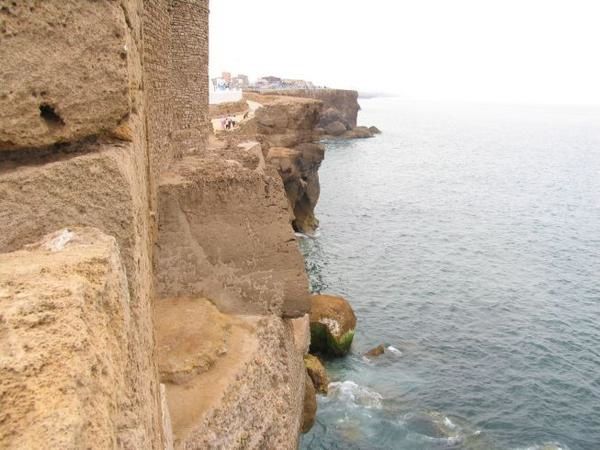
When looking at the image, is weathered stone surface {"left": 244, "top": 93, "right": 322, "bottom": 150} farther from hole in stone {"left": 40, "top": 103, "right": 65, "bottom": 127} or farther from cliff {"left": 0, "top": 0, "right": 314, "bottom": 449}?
hole in stone {"left": 40, "top": 103, "right": 65, "bottom": 127}

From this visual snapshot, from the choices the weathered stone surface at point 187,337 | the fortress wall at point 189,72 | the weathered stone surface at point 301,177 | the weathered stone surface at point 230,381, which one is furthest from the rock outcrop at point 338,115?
the weathered stone surface at point 187,337

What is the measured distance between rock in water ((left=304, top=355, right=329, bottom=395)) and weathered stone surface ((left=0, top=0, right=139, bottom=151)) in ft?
45.0

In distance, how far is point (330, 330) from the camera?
18984 millimetres

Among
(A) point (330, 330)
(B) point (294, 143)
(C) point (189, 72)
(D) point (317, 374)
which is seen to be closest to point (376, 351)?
(A) point (330, 330)

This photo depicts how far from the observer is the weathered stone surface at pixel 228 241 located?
9.50 metres

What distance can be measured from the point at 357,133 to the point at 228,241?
79.2 m

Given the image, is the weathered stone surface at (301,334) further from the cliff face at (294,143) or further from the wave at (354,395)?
the cliff face at (294,143)

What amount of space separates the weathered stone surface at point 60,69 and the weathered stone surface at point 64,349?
96 centimetres

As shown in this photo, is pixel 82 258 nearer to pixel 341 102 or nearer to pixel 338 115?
pixel 338 115

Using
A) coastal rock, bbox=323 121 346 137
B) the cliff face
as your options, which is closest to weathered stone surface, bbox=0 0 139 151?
the cliff face

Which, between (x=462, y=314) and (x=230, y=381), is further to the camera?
(x=462, y=314)

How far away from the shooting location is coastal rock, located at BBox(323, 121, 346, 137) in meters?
84.1

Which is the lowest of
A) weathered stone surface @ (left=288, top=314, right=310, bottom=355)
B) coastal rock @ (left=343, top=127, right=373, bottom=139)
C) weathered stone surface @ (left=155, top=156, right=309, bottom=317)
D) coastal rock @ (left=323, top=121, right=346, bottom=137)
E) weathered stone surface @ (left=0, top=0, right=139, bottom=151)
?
coastal rock @ (left=343, top=127, right=373, bottom=139)

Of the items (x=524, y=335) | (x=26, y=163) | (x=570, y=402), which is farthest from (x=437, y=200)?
(x=26, y=163)
